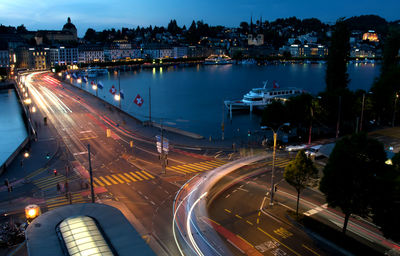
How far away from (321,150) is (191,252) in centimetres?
2175

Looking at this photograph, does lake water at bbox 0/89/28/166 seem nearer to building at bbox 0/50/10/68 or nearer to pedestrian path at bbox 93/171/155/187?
pedestrian path at bbox 93/171/155/187

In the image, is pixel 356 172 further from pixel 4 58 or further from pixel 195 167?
pixel 4 58

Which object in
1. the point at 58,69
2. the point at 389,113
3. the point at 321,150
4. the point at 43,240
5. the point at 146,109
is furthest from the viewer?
the point at 58,69

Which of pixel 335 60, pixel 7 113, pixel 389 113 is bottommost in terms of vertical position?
pixel 7 113

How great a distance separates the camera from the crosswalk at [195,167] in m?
31.5

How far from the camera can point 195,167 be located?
3234 cm

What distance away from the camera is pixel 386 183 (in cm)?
1631

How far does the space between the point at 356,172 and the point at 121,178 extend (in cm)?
1939

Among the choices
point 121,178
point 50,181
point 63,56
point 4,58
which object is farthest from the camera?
point 63,56

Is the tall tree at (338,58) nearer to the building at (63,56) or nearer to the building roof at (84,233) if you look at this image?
the building roof at (84,233)

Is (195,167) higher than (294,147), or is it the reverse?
(294,147)

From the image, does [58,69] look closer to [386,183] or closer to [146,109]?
[146,109]

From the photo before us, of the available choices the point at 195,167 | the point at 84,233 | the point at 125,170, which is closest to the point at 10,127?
the point at 125,170

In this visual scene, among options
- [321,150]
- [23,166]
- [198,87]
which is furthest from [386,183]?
[198,87]
